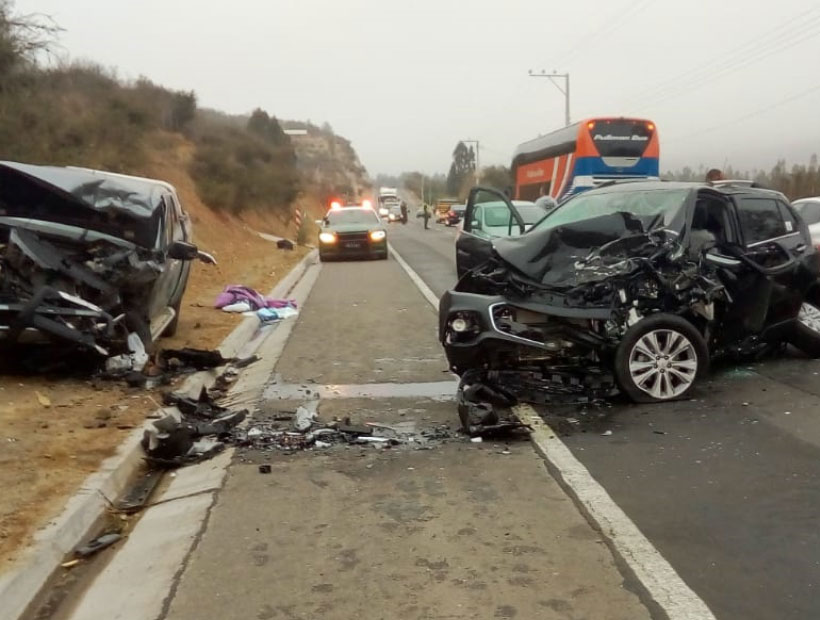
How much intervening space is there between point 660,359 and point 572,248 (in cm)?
120

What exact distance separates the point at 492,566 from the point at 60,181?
6.54 meters

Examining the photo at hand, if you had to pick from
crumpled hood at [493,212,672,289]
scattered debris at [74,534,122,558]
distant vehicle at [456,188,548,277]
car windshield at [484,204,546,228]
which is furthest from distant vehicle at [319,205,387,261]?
scattered debris at [74,534,122,558]

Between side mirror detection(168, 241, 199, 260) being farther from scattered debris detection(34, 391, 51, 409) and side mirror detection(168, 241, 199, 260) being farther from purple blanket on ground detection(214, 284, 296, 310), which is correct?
purple blanket on ground detection(214, 284, 296, 310)

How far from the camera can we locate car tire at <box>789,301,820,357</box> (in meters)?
8.70

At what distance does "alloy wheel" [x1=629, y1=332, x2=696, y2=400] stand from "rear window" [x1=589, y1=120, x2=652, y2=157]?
50.4 feet

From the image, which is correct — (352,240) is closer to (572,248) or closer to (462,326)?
(572,248)

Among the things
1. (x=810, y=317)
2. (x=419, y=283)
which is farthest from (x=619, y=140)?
(x=810, y=317)

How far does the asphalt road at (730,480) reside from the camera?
12.9 feet

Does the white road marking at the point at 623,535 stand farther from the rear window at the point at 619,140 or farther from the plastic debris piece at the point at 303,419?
the rear window at the point at 619,140

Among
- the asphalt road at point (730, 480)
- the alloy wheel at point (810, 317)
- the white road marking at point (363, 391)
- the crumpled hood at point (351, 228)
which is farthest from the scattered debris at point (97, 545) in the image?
the crumpled hood at point (351, 228)

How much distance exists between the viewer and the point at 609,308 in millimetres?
6867

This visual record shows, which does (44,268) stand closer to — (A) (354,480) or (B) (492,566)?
(A) (354,480)

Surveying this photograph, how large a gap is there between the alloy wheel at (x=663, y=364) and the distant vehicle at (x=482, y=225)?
531cm

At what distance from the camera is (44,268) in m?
7.59
